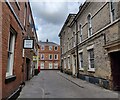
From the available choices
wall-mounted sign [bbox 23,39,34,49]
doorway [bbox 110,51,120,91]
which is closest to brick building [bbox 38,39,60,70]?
wall-mounted sign [bbox 23,39,34,49]

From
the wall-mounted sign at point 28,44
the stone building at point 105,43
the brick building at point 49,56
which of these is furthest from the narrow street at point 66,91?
the brick building at point 49,56

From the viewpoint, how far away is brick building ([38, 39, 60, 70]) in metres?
56.8

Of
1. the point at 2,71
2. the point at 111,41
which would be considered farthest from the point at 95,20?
the point at 2,71

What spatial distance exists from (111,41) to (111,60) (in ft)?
3.90

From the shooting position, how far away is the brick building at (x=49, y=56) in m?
56.8

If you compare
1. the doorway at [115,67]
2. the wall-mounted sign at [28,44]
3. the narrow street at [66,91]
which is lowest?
the narrow street at [66,91]

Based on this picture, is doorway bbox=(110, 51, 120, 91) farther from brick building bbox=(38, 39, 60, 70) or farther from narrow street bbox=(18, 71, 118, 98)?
brick building bbox=(38, 39, 60, 70)

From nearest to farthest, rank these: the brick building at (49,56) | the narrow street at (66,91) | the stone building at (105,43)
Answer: the narrow street at (66,91), the stone building at (105,43), the brick building at (49,56)

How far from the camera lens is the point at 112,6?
32.9 feet

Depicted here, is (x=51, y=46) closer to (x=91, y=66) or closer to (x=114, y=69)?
(x=91, y=66)

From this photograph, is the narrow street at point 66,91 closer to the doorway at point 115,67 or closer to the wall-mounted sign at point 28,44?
the doorway at point 115,67

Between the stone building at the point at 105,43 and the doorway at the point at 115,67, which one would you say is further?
the doorway at the point at 115,67

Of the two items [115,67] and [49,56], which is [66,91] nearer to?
[115,67]

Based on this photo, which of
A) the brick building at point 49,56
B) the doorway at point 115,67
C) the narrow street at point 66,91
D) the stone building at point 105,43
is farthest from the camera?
the brick building at point 49,56
